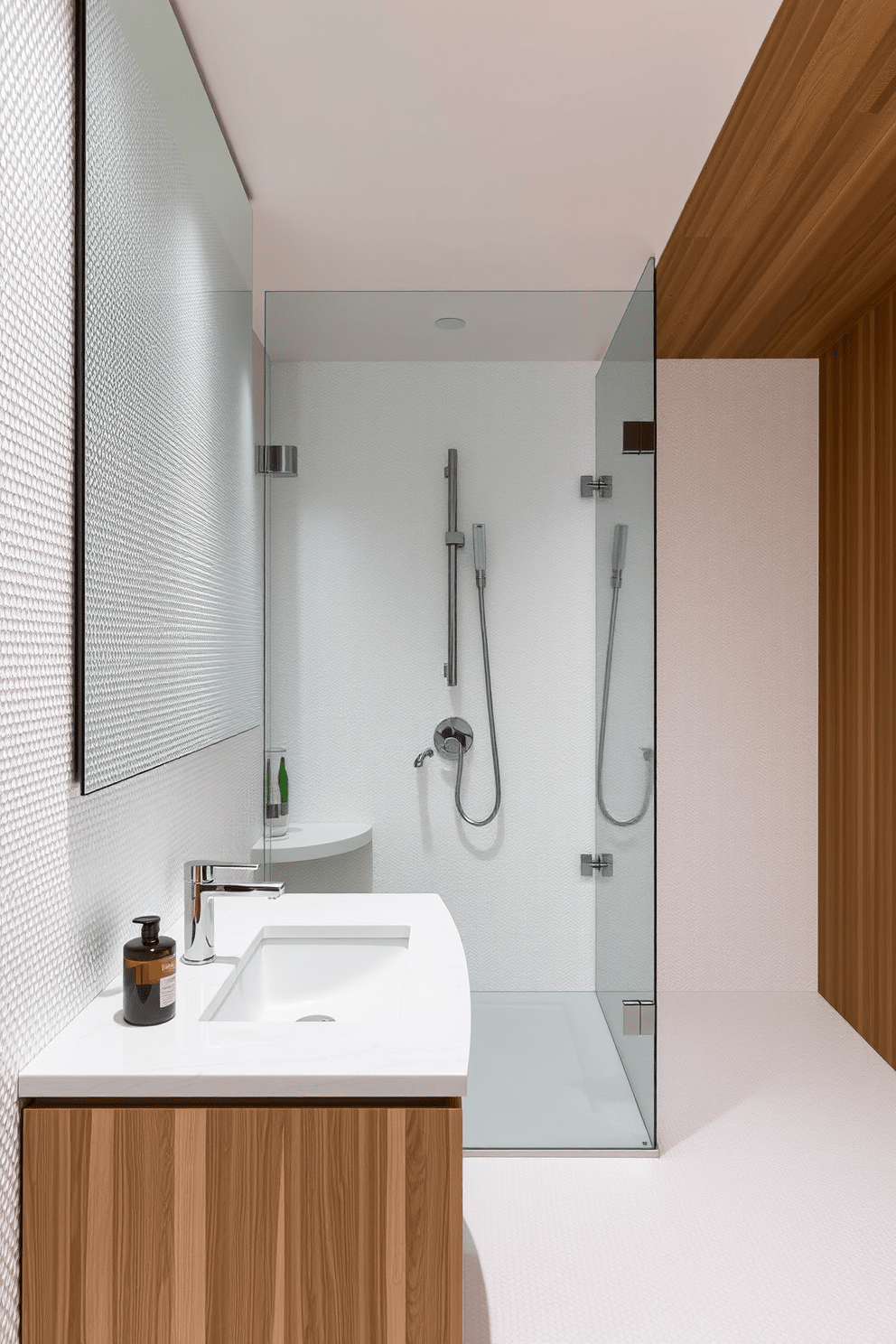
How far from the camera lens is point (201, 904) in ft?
5.28

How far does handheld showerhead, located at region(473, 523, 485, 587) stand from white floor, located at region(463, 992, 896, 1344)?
4.82ft

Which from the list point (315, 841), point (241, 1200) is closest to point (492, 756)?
point (315, 841)

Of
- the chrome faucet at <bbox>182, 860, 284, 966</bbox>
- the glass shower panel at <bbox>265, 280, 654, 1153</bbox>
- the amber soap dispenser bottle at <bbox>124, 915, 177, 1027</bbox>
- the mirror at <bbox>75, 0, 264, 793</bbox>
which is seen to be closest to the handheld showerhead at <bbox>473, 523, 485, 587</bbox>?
the glass shower panel at <bbox>265, 280, 654, 1153</bbox>

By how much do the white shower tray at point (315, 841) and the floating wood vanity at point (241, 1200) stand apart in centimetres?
126

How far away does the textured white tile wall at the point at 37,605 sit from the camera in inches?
43.8

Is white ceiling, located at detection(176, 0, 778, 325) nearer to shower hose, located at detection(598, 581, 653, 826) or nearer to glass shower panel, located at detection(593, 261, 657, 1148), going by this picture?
glass shower panel, located at detection(593, 261, 657, 1148)

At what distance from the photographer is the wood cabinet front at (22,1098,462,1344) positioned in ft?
3.74

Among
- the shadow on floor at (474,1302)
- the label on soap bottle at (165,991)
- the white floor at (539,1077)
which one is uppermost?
the label on soap bottle at (165,991)

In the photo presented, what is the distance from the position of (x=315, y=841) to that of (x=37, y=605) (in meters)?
1.36

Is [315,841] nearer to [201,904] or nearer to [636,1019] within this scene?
[201,904]

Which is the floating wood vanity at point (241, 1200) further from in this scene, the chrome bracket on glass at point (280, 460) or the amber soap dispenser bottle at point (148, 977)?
the chrome bracket on glass at point (280, 460)

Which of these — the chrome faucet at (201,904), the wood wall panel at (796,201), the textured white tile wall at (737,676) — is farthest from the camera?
the textured white tile wall at (737,676)

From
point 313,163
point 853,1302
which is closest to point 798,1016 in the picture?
point 853,1302

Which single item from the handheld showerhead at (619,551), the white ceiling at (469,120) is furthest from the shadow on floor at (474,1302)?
the white ceiling at (469,120)
